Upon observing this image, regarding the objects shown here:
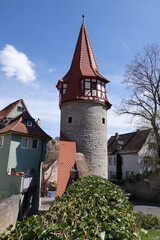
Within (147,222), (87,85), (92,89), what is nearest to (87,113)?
(92,89)

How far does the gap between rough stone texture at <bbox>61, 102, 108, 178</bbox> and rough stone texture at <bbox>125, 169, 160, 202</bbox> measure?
7.82 meters

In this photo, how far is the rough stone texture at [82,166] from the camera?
44.4ft

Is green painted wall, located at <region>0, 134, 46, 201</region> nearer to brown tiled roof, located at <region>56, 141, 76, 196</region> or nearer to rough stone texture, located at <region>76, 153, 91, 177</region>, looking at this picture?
brown tiled roof, located at <region>56, 141, 76, 196</region>

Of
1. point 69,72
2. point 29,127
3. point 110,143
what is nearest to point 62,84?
point 69,72

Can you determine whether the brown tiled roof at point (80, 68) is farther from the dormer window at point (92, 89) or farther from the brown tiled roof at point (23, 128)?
the brown tiled roof at point (23, 128)

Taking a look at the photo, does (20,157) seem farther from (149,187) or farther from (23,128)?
(149,187)

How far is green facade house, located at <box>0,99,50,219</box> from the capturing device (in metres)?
15.2

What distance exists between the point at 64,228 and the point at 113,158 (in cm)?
3244

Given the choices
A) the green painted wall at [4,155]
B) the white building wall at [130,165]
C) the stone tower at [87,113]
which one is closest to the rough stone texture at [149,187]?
the white building wall at [130,165]

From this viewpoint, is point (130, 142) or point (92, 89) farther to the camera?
point (130, 142)

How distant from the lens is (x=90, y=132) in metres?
17.5

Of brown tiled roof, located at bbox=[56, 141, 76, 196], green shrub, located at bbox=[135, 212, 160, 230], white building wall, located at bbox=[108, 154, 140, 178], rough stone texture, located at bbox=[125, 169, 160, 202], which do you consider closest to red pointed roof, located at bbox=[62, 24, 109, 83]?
brown tiled roof, located at bbox=[56, 141, 76, 196]

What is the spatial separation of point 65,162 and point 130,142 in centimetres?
1997

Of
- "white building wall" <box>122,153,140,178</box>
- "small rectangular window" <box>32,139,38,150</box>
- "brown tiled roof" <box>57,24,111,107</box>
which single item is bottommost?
"white building wall" <box>122,153,140,178</box>
